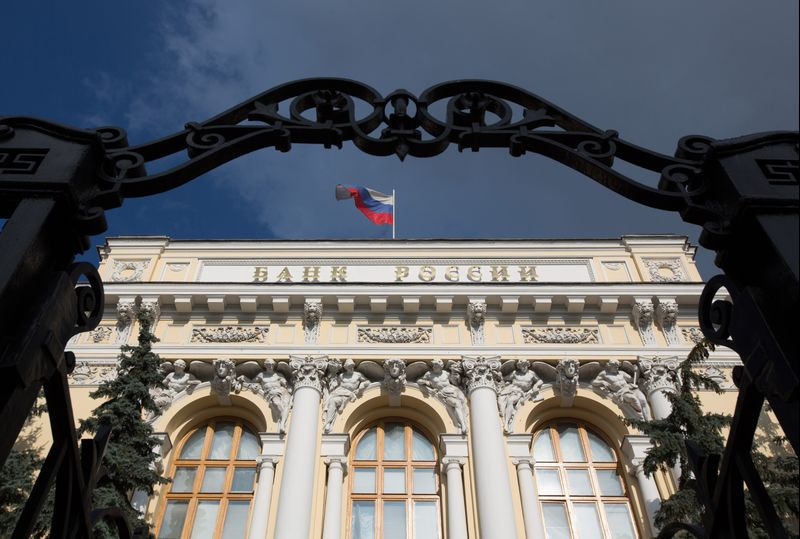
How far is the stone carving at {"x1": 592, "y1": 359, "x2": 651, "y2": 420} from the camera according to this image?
14.8 m

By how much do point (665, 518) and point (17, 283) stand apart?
10415 mm

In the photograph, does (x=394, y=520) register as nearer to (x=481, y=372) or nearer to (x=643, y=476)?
(x=481, y=372)

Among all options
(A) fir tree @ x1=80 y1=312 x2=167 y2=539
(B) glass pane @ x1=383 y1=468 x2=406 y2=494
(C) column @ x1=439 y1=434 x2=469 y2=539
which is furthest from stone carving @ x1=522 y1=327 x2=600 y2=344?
(A) fir tree @ x1=80 y1=312 x2=167 y2=539

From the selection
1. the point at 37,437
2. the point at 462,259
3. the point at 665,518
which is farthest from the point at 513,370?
the point at 37,437

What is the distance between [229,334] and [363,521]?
520 centimetres

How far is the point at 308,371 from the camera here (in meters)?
15.3

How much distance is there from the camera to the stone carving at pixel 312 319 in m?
16.2

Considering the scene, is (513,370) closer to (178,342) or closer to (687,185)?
(178,342)

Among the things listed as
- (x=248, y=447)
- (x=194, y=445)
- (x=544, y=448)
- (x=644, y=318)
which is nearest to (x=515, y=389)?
(x=544, y=448)

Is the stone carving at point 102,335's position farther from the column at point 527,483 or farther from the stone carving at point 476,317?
the column at point 527,483

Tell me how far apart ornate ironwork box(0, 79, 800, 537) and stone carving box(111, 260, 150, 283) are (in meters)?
15.3

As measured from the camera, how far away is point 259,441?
1483cm

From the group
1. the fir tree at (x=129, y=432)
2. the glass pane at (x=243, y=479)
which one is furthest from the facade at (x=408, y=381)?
the fir tree at (x=129, y=432)

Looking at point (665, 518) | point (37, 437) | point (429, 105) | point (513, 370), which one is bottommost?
point (429, 105)
